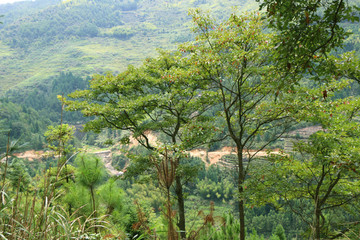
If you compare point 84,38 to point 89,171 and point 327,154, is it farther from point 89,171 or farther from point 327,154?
point 327,154

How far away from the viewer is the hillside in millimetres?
122125

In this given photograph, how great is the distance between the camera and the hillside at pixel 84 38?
401 feet

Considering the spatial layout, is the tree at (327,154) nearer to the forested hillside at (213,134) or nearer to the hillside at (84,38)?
the forested hillside at (213,134)

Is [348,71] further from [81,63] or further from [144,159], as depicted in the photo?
[81,63]

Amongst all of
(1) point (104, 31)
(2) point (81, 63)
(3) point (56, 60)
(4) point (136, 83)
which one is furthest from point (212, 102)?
(1) point (104, 31)

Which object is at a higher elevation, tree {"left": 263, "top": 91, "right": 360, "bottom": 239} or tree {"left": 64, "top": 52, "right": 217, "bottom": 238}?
tree {"left": 64, "top": 52, "right": 217, "bottom": 238}

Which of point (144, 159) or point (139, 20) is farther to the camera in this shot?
point (139, 20)

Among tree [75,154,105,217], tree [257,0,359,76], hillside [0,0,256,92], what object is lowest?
tree [75,154,105,217]

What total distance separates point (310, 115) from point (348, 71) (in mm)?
1341

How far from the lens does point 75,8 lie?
18500cm

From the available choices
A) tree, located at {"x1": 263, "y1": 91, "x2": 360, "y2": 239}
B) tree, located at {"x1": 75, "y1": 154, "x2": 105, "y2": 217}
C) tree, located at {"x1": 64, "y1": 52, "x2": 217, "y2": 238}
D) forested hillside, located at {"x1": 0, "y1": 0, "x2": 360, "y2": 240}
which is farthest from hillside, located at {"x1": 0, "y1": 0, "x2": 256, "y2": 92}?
tree, located at {"x1": 75, "y1": 154, "x2": 105, "y2": 217}

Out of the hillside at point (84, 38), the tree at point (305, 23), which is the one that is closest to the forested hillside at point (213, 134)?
the tree at point (305, 23)

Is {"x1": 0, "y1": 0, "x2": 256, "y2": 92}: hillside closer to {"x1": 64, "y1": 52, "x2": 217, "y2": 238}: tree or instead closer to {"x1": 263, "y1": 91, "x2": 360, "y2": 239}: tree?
{"x1": 64, "y1": 52, "x2": 217, "y2": 238}: tree

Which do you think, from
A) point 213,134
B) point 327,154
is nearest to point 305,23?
point 327,154
